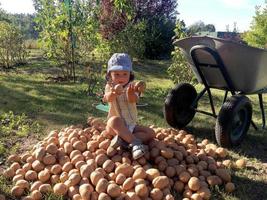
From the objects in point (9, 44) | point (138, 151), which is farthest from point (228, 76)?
point (9, 44)

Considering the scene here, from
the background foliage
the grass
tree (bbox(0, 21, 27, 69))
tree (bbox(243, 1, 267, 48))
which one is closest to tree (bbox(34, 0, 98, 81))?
the grass

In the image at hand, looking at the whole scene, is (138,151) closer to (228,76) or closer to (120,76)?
(120,76)

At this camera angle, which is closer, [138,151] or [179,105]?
[138,151]

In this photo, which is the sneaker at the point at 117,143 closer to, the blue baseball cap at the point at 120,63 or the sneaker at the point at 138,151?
the sneaker at the point at 138,151

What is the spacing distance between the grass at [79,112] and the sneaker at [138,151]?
0.64 m

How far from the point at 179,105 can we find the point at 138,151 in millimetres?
1656

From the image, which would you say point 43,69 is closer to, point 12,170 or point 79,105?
point 79,105

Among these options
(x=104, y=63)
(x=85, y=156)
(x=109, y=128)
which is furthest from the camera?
(x=104, y=63)

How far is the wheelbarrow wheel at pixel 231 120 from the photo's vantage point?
3875 millimetres

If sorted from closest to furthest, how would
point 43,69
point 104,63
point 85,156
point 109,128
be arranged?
point 85,156 → point 109,128 → point 104,63 → point 43,69

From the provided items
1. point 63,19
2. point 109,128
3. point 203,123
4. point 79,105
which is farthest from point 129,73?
point 63,19

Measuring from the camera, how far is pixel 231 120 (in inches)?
152

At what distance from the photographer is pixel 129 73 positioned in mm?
3539

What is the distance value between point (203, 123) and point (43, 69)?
5.85 metres
